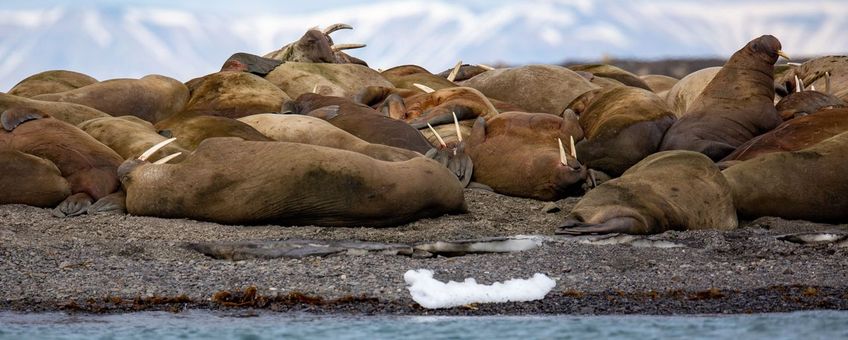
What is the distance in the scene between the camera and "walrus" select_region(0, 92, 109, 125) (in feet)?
41.3

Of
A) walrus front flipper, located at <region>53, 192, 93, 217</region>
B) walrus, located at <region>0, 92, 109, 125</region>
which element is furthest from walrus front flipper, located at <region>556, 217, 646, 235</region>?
walrus, located at <region>0, 92, 109, 125</region>

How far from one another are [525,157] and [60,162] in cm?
371

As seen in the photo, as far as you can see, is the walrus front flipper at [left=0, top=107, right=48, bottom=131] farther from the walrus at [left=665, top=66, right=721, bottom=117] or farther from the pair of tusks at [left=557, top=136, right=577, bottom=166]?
the walrus at [left=665, top=66, right=721, bottom=117]

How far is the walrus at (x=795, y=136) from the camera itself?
11219 mm

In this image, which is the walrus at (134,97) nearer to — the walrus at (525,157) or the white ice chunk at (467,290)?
the walrus at (525,157)

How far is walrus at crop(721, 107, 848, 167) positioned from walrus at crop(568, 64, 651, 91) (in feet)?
16.7

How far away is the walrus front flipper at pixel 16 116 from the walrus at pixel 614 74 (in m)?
7.55

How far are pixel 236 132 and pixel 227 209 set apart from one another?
2.08 meters

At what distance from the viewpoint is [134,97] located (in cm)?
1492

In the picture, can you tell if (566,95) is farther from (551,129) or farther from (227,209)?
(227,209)

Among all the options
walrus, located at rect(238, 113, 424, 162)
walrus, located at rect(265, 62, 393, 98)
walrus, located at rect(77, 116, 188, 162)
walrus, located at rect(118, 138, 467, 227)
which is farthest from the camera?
walrus, located at rect(265, 62, 393, 98)

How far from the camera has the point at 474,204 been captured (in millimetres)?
10969

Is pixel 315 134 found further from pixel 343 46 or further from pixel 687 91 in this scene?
pixel 343 46

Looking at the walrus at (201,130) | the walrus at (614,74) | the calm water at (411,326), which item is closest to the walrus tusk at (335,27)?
the walrus at (614,74)
